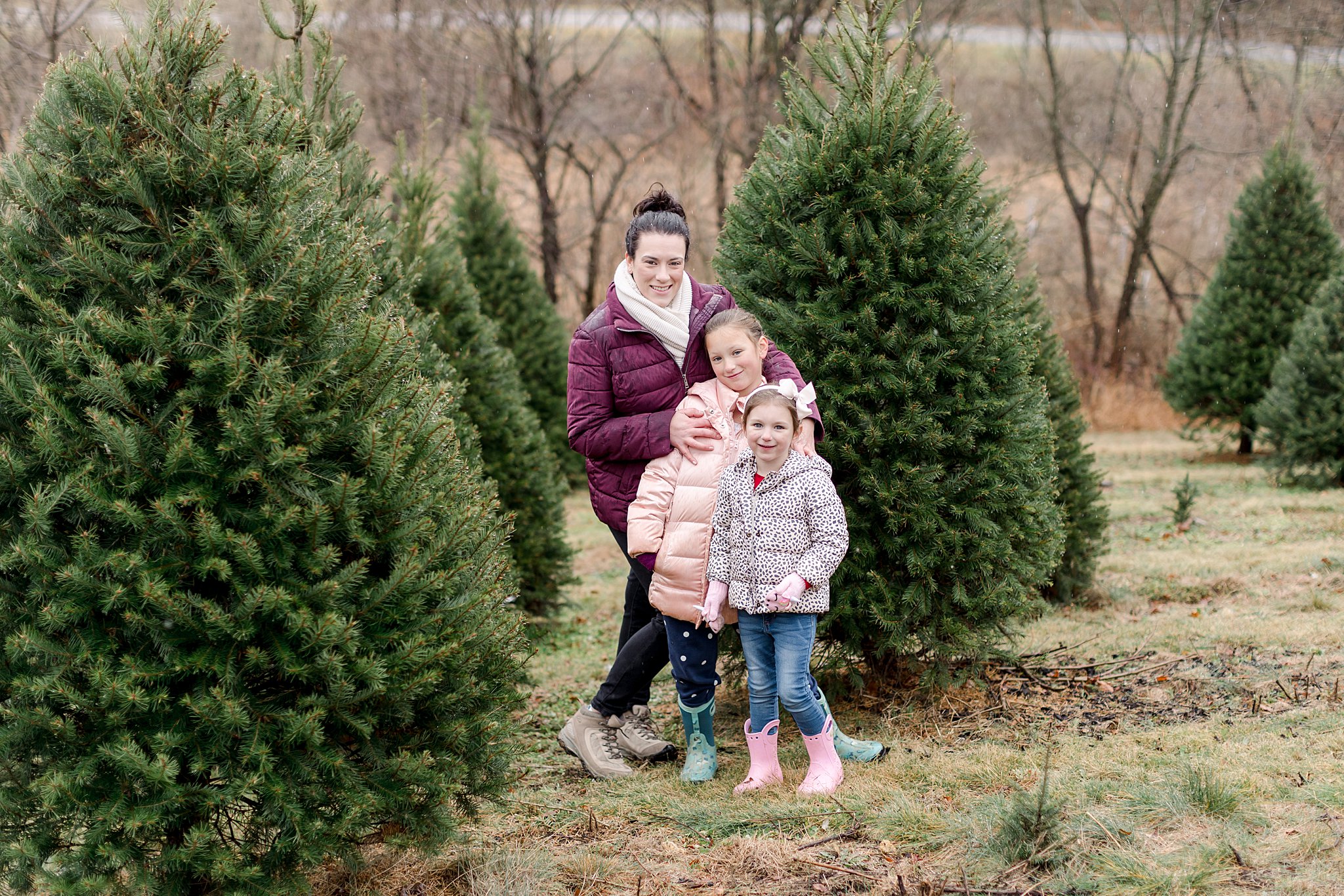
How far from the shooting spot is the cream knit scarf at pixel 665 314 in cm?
399

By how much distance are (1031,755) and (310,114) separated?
4.73m

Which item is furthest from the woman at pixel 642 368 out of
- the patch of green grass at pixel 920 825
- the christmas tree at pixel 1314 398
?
the christmas tree at pixel 1314 398

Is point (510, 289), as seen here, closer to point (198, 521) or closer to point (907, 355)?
point (907, 355)

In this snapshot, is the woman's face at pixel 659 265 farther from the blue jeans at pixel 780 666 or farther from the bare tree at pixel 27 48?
the bare tree at pixel 27 48

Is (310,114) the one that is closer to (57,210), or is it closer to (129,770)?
(57,210)

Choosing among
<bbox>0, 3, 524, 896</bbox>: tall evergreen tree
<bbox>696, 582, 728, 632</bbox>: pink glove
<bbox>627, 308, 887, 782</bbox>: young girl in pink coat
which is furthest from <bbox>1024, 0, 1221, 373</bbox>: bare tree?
<bbox>0, 3, 524, 896</bbox>: tall evergreen tree

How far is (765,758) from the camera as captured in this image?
3869 millimetres

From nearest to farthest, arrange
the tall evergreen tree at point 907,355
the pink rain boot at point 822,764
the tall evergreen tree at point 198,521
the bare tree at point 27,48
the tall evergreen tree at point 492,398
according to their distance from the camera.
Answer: the tall evergreen tree at point 198,521 → the pink rain boot at point 822,764 → the tall evergreen tree at point 907,355 → the tall evergreen tree at point 492,398 → the bare tree at point 27,48

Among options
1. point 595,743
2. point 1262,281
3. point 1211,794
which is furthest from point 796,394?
point 1262,281

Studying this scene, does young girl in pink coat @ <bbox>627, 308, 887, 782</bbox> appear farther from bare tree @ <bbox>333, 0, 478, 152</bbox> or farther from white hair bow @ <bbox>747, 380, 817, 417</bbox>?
bare tree @ <bbox>333, 0, 478, 152</bbox>

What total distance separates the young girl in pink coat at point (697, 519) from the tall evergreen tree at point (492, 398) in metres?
2.95

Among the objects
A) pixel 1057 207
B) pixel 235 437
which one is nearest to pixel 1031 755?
pixel 235 437

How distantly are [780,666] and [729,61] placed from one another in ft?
61.4

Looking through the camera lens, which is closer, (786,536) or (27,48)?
(786,536)
